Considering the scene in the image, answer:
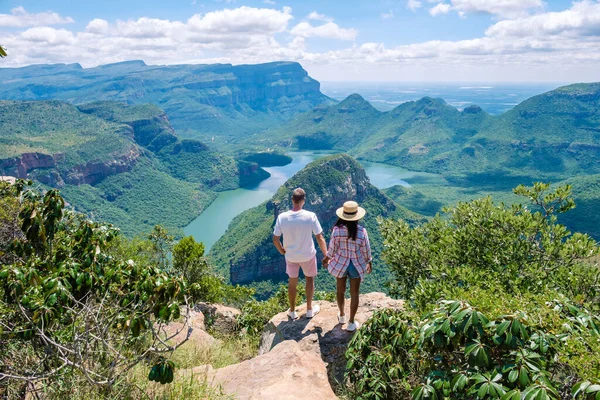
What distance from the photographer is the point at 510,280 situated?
5.95 meters

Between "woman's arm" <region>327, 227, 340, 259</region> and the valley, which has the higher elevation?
"woman's arm" <region>327, 227, 340, 259</region>

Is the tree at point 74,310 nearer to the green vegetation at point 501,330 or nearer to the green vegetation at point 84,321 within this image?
the green vegetation at point 84,321

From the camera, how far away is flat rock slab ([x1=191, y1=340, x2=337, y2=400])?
14.5 ft

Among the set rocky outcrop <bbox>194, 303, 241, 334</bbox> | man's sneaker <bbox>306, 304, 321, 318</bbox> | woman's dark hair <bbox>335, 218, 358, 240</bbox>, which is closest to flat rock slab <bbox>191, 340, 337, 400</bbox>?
man's sneaker <bbox>306, 304, 321, 318</bbox>

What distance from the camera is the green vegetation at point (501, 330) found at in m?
2.96

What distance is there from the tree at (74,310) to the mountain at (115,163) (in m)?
83.0

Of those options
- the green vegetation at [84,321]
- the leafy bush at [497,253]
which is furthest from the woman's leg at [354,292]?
the green vegetation at [84,321]

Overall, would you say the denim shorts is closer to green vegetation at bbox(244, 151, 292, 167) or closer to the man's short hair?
the man's short hair

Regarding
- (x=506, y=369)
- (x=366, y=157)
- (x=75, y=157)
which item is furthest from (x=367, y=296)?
(x=366, y=157)

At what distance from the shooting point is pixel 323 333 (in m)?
6.38

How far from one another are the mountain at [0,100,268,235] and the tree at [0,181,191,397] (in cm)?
8297

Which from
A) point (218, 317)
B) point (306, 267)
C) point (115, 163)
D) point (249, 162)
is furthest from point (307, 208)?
point (249, 162)

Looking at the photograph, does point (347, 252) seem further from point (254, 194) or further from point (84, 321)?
point (254, 194)

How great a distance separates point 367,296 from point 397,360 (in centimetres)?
398
